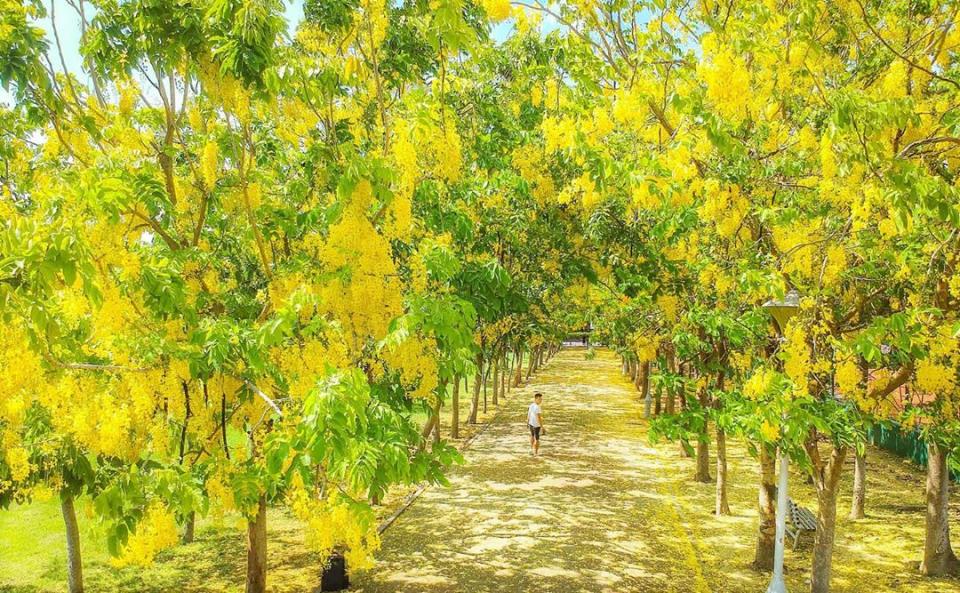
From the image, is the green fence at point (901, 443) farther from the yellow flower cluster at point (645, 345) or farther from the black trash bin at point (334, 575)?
the black trash bin at point (334, 575)

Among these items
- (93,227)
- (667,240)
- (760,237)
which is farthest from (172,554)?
(760,237)

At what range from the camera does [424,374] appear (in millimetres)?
4777

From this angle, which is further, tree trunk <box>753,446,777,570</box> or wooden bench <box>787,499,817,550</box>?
wooden bench <box>787,499,817,550</box>

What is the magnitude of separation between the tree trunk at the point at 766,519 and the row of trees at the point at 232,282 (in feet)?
12.8

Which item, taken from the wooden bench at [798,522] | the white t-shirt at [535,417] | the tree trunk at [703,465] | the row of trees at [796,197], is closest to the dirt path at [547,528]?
the tree trunk at [703,465]

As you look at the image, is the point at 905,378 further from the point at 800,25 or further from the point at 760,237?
the point at 800,25

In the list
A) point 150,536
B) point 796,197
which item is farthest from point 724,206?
point 150,536

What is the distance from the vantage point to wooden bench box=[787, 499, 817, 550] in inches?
315

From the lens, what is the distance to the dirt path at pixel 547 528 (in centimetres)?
709

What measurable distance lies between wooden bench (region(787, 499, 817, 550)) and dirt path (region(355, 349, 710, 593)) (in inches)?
52.3

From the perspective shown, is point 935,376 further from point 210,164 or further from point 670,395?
point 670,395

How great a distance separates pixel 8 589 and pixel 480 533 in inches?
220

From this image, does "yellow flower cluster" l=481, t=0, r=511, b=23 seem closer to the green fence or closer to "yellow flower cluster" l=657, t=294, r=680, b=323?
"yellow flower cluster" l=657, t=294, r=680, b=323

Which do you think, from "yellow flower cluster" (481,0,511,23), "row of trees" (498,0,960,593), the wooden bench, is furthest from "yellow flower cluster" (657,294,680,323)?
"yellow flower cluster" (481,0,511,23)
